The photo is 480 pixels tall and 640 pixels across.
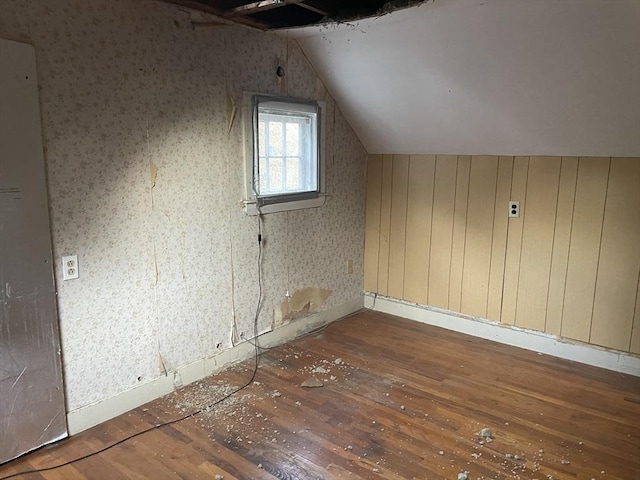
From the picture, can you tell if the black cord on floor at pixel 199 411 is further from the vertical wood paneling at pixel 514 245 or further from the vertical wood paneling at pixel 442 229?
the vertical wood paneling at pixel 514 245

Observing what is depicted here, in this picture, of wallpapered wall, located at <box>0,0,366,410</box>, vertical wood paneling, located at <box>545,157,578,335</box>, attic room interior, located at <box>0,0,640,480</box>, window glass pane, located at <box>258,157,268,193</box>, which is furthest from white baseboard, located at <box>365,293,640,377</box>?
window glass pane, located at <box>258,157,268,193</box>

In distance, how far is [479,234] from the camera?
12.3 ft

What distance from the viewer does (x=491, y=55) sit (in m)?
2.77

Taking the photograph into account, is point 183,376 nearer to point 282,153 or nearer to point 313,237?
point 313,237

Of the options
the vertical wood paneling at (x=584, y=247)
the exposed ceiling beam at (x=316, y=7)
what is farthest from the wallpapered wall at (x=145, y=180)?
the vertical wood paneling at (x=584, y=247)

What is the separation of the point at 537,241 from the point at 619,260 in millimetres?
519

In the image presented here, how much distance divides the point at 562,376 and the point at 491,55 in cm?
208

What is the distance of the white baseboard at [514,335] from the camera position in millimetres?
3271

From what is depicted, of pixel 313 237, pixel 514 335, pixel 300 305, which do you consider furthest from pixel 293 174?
pixel 514 335

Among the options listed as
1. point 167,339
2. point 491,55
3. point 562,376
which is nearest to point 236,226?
point 167,339

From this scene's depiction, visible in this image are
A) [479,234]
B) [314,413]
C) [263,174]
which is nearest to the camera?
[314,413]

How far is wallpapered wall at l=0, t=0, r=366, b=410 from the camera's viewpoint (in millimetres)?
2307

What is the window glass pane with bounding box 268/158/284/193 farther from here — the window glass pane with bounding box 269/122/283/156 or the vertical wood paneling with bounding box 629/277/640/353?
the vertical wood paneling with bounding box 629/277/640/353

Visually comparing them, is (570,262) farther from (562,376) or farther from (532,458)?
(532,458)
